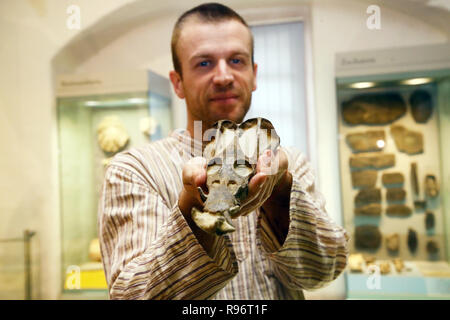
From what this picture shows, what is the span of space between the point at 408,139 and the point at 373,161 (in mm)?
75

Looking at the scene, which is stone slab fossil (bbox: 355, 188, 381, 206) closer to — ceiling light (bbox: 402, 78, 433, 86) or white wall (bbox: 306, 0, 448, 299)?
white wall (bbox: 306, 0, 448, 299)

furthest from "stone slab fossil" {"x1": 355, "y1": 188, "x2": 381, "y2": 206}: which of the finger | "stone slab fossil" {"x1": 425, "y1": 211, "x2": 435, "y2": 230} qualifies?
the finger

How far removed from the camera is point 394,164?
2.13 ft

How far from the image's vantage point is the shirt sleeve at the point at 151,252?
1.53 feet

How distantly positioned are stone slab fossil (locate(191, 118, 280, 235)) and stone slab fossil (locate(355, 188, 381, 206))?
0.34 metres

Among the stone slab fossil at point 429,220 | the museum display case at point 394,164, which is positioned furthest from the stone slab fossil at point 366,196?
the stone slab fossil at point 429,220

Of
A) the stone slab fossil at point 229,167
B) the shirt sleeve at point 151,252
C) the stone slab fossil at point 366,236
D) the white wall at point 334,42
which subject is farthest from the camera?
the stone slab fossil at point 366,236

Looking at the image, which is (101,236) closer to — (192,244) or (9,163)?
(192,244)

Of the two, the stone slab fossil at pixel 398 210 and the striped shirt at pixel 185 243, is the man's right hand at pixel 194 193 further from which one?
the stone slab fossil at pixel 398 210

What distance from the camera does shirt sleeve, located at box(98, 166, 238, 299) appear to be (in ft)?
1.53

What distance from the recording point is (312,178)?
63 centimetres

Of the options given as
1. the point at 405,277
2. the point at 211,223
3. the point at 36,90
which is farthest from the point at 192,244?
the point at 36,90

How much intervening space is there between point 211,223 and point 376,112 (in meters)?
0.48

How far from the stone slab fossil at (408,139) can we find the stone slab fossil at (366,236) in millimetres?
163
